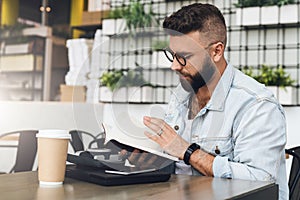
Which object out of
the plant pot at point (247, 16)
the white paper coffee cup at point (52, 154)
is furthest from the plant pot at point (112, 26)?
the white paper coffee cup at point (52, 154)

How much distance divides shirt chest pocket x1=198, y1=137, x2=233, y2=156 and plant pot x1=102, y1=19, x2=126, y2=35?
2826 millimetres

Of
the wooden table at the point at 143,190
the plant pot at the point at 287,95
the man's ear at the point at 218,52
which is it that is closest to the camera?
the wooden table at the point at 143,190

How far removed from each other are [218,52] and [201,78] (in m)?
0.14

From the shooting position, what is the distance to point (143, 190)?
106 cm

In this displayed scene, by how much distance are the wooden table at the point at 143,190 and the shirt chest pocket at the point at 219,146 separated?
9.8 inches

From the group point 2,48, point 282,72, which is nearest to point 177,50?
point 282,72

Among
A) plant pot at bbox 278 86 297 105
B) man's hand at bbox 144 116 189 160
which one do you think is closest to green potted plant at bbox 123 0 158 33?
plant pot at bbox 278 86 297 105

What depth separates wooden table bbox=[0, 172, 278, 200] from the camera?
37.8 inches

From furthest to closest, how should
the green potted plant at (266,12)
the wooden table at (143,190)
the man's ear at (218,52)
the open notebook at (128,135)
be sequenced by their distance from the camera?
the green potted plant at (266,12)
the man's ear at (218,52)
the open notebook at (128,135)
the wooden table at (143,190)

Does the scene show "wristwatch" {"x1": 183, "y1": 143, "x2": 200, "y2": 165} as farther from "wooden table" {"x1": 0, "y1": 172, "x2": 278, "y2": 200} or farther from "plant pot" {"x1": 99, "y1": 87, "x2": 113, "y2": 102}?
"plant pot" {"x1": 99, "y1": 87, "x2": 113, "y2": 102}

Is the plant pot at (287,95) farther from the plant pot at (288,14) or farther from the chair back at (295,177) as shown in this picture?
the chair back at (295,177)

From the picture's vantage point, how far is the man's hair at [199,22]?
5.07 feet


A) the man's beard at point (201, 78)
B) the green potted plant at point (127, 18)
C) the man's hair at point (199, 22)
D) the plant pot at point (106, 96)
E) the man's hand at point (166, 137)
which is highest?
the green potted plant at point (127, 18)

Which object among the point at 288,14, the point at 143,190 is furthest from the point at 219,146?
the point at 288,14
